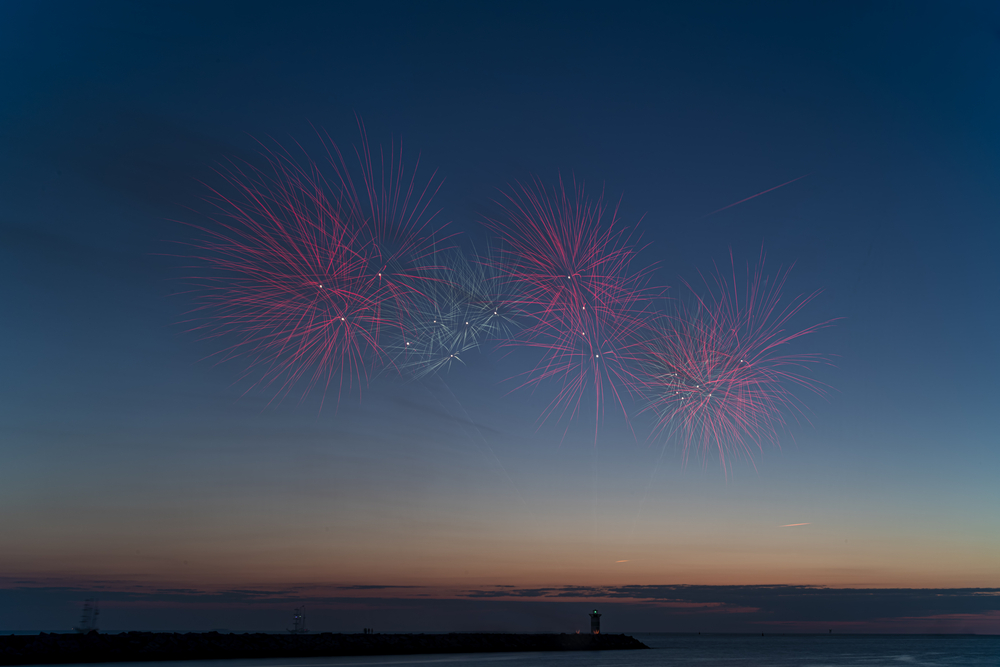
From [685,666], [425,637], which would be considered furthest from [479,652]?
[685,666]

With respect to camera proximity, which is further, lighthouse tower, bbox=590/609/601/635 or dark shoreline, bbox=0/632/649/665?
lighthouse tower, bbox=590/609/601/635

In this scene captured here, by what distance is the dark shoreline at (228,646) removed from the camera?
195 ft

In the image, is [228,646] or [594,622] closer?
[228,646]

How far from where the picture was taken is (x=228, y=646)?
74.4 meters

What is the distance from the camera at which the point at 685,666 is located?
79625mm

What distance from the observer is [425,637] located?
99562 mm

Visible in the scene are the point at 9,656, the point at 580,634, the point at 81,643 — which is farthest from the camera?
the point at 580,634

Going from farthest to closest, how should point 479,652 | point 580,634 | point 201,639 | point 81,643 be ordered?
point 580,634 < point 479,652 < point 201,639 < point 81,643

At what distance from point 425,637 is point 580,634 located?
3665cm

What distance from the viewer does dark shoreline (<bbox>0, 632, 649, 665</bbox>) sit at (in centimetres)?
5934

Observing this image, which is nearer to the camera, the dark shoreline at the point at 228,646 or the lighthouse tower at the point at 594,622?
the dark shoreline at the point at 228,646

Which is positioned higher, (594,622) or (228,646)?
(228,646)

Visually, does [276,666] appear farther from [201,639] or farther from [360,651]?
[360,651]

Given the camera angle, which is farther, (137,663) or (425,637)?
(425,637)
